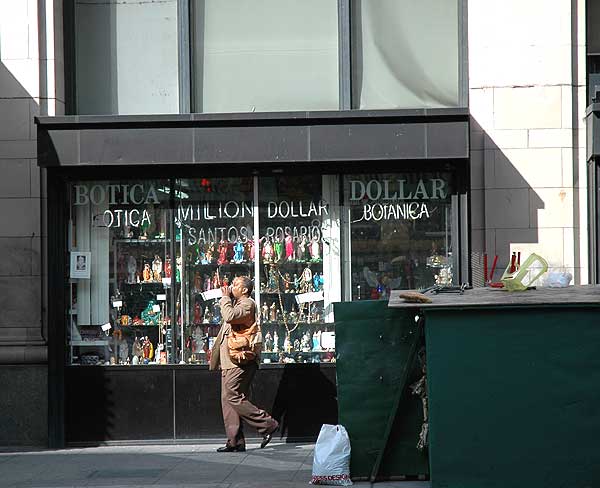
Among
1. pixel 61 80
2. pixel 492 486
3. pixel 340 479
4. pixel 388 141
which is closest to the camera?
pixel 492 486

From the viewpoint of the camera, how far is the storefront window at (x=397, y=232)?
11.6 metres

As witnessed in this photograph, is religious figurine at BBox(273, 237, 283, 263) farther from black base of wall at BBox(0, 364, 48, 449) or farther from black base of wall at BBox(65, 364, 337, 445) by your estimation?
black base of wall at BBox(0, 364, 48, 449)

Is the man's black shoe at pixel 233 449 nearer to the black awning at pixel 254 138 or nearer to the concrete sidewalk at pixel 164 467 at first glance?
the concrete sidewalk at pixel 164 467

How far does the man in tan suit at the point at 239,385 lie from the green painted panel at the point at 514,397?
336 cm

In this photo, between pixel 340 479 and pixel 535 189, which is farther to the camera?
pixel 535 189

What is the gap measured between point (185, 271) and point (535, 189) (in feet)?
13.6

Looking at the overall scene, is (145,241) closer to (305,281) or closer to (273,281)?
(273,281)

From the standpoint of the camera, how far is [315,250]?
467 inches

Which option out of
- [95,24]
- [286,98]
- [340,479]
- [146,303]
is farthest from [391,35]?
[340,479]

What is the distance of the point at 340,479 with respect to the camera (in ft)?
28.1

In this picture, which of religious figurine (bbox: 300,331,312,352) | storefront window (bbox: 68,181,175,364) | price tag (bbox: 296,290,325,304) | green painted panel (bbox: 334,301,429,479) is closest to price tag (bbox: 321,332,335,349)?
religious figurine (bbox: 300,331,312,352)

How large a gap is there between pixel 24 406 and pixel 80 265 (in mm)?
1732

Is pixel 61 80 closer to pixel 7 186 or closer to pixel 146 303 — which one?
pixel 7 186

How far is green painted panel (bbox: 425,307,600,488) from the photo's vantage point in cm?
767
